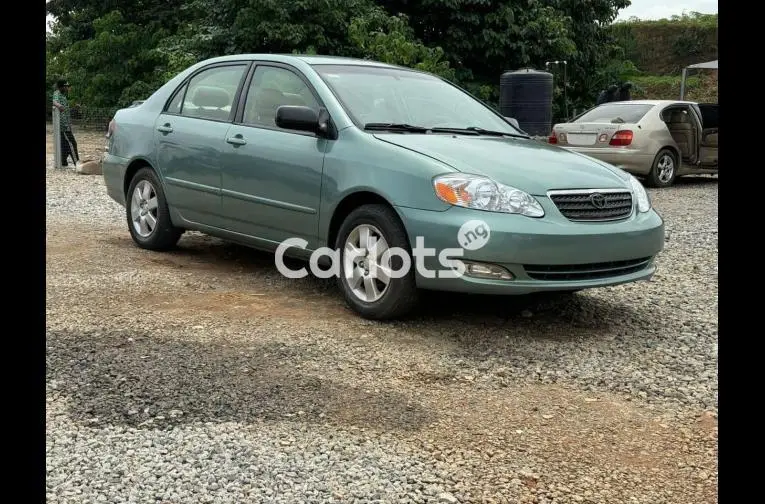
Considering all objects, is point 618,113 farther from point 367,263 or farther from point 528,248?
point 528,248

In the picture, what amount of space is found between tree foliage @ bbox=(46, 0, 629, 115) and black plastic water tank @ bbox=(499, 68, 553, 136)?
1679 mm

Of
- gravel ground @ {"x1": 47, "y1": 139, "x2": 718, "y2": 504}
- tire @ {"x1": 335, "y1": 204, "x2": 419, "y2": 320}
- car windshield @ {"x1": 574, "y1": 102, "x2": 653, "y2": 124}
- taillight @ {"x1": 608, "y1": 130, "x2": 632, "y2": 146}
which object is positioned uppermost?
car windshield @ {"x1": 574, "y1": 102, "x2": 653, "y2": 124}

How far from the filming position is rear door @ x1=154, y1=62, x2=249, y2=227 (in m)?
6.08

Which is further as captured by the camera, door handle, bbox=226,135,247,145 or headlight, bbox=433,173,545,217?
door handle, bbox=226,135,247,145

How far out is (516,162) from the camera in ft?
16.1

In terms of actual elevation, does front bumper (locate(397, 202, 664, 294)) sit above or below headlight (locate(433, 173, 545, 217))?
below

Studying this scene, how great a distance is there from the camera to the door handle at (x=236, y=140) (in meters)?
5.82

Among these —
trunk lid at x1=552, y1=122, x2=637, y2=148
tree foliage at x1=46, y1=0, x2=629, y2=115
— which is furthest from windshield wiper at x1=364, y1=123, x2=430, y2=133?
tree foliage at x1=46, y1=0, x2=629, y2=115

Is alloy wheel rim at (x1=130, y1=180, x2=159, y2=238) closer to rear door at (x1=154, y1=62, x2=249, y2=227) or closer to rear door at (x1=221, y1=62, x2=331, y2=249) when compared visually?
rear door at (x1=154, y1=62, x2=249, y2=227)

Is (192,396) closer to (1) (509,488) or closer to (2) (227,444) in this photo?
(2) (227,444)

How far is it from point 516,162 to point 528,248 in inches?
25.8

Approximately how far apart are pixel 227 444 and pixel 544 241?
6.97 feet

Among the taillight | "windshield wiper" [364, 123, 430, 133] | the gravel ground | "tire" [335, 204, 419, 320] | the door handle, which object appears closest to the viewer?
the gravel ground
